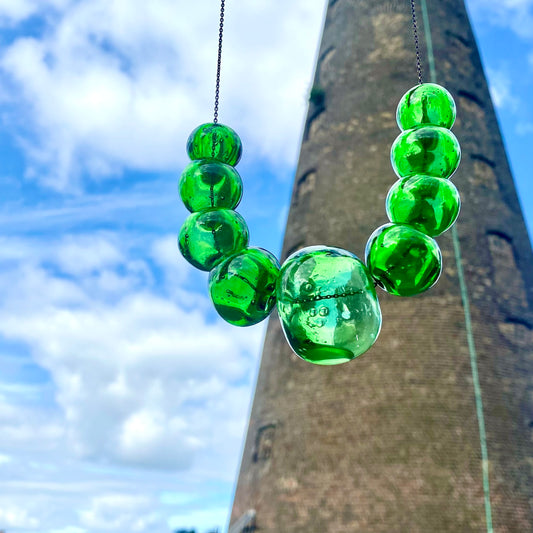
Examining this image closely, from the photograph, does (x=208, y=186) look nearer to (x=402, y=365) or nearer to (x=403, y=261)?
(x=403, y=261)

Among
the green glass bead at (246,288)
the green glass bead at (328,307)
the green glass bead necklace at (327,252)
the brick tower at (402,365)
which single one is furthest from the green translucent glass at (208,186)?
the brick tower at (402,365)

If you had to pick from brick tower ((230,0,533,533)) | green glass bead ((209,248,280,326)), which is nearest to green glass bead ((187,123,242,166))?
green glass bead ((209,248,280,326))

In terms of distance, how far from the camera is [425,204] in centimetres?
249

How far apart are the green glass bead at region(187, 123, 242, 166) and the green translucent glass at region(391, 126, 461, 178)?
2.24ft

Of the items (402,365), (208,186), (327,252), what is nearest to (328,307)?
(327,252)

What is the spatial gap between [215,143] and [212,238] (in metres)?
0.46

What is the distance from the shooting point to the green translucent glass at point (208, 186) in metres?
2.67

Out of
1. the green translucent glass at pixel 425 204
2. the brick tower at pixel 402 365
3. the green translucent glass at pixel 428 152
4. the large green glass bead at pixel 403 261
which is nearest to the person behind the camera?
the large green glass bead at pixel 403 261

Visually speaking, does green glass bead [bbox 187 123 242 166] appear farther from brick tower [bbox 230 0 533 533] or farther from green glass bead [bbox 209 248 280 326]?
brick tower [bbox 230 0 533 533]

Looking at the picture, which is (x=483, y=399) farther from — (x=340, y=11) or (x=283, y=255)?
(x=340, y=11)

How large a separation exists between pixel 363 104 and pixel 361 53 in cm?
124

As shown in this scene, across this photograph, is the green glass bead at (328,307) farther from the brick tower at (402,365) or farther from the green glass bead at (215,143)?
the brick tower at (402,365)

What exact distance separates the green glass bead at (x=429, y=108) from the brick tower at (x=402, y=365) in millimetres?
7162

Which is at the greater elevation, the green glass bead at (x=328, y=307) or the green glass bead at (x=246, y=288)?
the green glass bead at (x=246, y=288)
